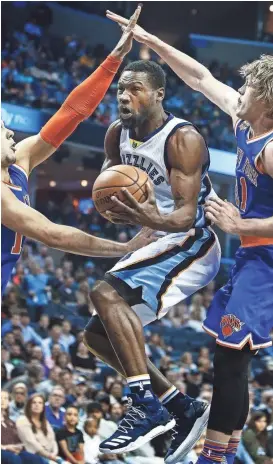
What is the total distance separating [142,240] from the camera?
518cm

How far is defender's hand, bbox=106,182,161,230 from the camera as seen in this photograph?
180 inches

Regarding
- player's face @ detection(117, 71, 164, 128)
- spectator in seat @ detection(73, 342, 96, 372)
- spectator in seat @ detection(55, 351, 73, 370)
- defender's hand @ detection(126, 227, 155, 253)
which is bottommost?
spectator in seat @ detection(73, 342, 96, 372)

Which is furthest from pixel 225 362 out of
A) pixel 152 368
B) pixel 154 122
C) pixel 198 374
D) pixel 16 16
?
pixel 16 16

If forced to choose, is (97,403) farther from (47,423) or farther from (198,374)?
(198,374)

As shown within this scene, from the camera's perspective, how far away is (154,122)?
5.13 m

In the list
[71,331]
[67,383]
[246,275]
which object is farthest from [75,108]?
[71,331]

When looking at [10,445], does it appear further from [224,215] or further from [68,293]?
[68,293]

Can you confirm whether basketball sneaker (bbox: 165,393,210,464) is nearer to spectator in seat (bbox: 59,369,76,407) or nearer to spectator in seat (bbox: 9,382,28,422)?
spectator in seat (bbox: 9,382,28,422)

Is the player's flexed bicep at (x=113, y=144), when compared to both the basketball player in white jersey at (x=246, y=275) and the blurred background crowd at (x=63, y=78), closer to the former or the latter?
the basketball player in white jersey at (x=246, y=275)

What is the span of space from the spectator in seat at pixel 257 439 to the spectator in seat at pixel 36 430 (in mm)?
2663

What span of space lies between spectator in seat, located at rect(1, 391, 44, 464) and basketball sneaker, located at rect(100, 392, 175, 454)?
3403 mm

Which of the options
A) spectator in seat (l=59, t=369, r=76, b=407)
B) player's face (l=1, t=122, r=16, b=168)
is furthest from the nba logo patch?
spectator in seat (l=59, t=369, r=76, b=407)

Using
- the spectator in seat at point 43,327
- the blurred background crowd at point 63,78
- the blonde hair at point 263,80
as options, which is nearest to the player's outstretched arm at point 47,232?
the blonde hair at point 263,80

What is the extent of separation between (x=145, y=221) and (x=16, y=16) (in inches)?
827
